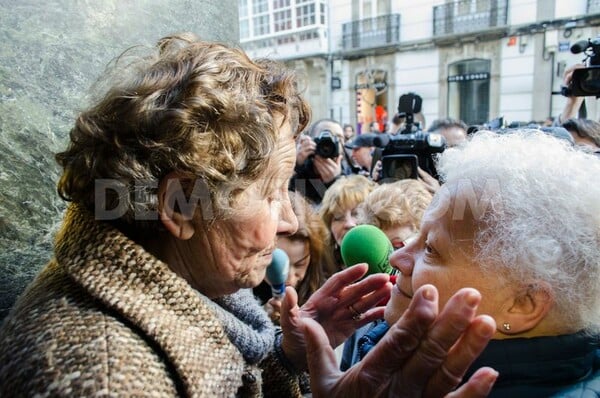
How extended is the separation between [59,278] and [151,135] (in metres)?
0.36

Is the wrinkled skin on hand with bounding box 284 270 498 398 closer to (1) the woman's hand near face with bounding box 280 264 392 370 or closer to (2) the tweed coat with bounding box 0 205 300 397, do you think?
(2) the tweed coat with bounding box 0 205 300 397

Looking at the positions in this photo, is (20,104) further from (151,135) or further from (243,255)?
(243,255)

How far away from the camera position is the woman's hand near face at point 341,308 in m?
1.50

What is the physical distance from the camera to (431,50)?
51.1 feet

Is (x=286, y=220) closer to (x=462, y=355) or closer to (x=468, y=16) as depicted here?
(x=462, y=355)

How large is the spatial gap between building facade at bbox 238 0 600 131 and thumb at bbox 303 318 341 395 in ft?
37.9

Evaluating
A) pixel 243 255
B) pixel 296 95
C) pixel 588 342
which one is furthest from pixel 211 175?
pixel 588 342

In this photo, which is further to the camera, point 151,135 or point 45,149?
point 45,149

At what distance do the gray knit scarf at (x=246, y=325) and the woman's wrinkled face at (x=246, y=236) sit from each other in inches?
2.6

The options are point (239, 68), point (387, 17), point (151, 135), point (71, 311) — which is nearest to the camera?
point (71, 311)

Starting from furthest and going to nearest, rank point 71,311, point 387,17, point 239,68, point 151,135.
→ point 387,17 → point 239,68 → point 151,135 → point 71,311

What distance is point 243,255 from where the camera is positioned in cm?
125

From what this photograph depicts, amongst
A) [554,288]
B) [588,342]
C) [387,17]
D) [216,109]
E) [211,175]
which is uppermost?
[387,17]

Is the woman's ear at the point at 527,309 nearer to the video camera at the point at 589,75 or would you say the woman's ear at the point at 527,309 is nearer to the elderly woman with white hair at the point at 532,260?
the elderly woman with white hair at the point at 532,260
